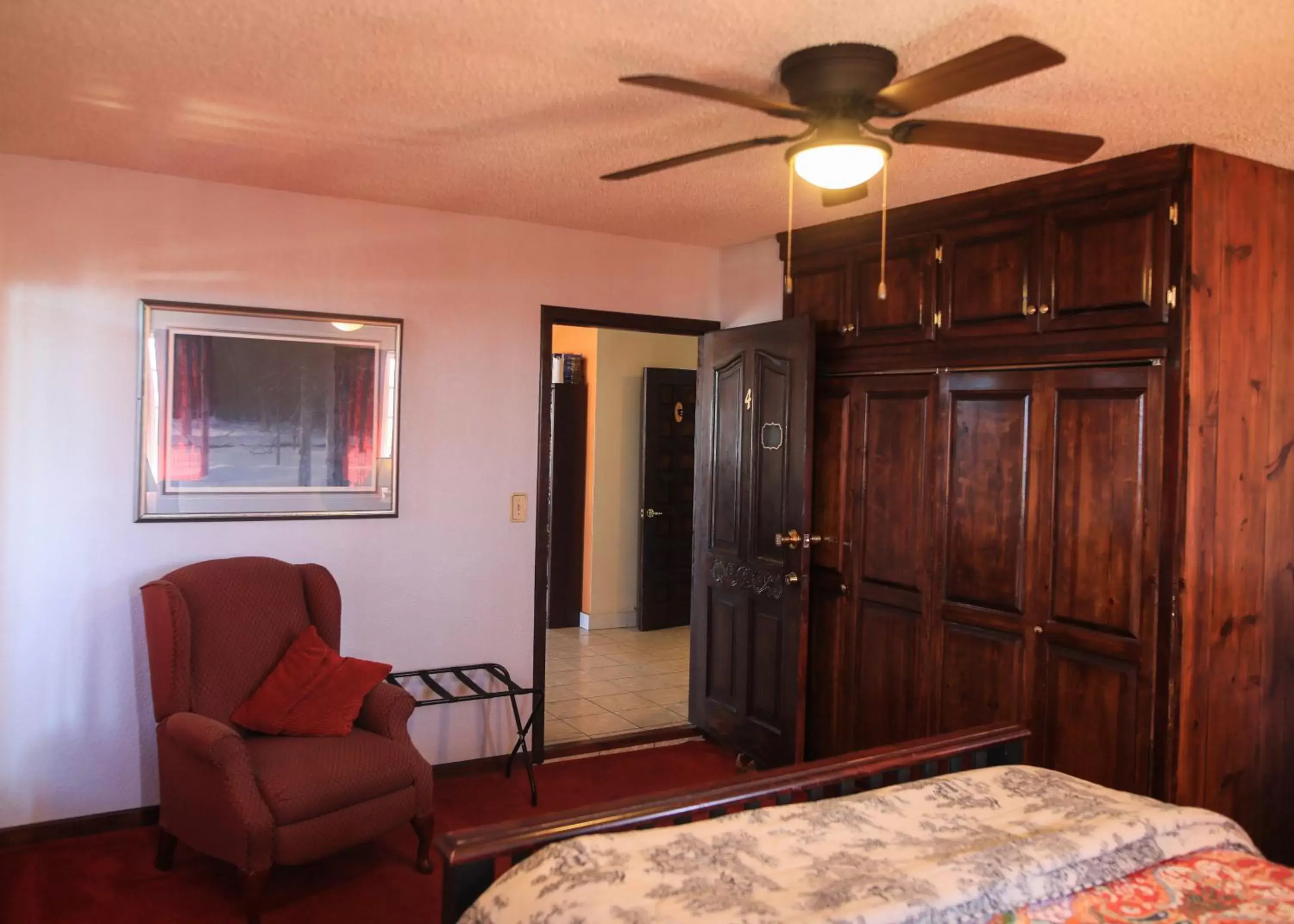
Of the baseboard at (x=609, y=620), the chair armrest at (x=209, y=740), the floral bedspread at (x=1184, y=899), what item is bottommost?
the baseboard at (x=609, y=620)

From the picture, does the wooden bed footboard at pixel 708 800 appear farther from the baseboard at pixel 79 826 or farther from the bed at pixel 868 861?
the baseboard at pixel 79 826

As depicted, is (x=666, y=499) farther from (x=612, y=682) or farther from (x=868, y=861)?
(x=868, y=861)

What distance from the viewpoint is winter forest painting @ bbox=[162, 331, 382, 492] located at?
3574 millimetres

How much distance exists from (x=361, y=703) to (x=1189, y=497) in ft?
8.81

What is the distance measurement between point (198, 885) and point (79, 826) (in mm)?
662

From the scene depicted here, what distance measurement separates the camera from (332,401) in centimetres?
384

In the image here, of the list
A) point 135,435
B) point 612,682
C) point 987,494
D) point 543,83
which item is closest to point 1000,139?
point 543,83

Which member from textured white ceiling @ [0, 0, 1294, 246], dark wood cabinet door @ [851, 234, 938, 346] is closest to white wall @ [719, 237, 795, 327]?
dark wood cabinet door @ [851, 234, 938, 346]

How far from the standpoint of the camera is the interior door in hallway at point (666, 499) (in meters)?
6.93

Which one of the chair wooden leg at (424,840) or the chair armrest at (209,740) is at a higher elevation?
the chair armrest at (209,740)

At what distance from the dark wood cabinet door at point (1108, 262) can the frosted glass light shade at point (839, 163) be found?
1216mm

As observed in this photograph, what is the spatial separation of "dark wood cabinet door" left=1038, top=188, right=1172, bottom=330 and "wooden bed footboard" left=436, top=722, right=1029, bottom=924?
1.36 m

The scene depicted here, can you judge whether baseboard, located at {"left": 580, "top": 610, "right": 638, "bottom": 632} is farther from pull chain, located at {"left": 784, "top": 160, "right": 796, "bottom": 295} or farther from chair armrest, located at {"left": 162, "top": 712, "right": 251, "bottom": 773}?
chair armrest, located at {"left": 162, "top": 712, "right": 251, "bottom": 773}

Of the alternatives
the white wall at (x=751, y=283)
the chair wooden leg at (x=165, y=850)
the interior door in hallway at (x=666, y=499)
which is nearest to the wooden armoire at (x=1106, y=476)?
the white wall at (x=751, y=283)
